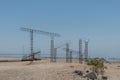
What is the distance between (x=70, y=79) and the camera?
29.0 metres

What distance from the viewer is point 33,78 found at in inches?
1142

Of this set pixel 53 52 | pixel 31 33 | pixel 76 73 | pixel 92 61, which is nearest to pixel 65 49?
pixel 53 52

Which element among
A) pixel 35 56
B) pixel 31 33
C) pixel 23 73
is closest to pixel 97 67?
pixel 23 73

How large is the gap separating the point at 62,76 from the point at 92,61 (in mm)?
13014

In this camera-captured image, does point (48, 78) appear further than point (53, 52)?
No

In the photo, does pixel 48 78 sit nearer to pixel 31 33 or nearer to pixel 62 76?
pixel 62 76

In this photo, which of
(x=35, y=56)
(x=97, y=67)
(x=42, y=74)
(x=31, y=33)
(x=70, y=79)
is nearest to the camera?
(x=70, y=79)

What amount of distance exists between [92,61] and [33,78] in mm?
14653

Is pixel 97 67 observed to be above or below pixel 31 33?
below

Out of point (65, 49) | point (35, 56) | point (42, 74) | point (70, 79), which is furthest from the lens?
point (65, 49)

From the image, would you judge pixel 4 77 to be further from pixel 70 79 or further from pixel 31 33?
pixel 31 33

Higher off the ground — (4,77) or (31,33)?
(31,33)

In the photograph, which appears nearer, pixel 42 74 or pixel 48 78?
pixel 48 78

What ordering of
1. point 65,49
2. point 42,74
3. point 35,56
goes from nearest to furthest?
point 42,74 → point 35,56 → point 65,49
